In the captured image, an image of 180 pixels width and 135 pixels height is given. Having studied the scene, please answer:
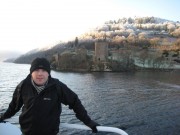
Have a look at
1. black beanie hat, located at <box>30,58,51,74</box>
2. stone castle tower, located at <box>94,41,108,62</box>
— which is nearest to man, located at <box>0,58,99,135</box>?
black beanie hat, located at <box>30,58,51,74</box>

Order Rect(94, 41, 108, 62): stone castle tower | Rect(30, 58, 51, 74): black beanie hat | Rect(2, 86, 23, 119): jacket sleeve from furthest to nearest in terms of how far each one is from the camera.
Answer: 1. Rect(94, 41, 108, 62): stone castle tower
2. Rect(2, 86, 23, 119): jacket sleeve
3. Rect(30, 58, 51, 74): black beanie hat

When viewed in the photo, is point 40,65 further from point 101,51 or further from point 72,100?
point 101,51

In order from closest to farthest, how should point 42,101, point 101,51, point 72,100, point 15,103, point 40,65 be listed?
point 42,101 < point 40,65 < point 72,100 < point 15,103 < point 101,51

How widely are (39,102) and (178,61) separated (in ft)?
543

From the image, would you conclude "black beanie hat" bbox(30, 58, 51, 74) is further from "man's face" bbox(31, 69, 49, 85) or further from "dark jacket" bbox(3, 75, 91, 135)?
"dark jacket" bbox(3, 75, 91, 135)

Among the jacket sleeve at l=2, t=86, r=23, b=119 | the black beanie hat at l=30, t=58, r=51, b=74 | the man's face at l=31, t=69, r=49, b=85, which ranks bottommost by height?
the jacket sleeve at l=2, t=86, r=23, b=119

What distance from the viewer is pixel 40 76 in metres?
4.66

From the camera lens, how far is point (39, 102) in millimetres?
4590

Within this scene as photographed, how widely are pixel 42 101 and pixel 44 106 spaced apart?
0.08 metres

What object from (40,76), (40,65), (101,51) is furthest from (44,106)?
(101,51)

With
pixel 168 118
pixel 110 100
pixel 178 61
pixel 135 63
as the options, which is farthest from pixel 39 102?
pixel 178 61

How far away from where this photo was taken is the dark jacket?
4.59m

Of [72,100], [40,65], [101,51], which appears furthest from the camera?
[101,51]

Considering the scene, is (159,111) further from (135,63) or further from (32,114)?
(135,63)
